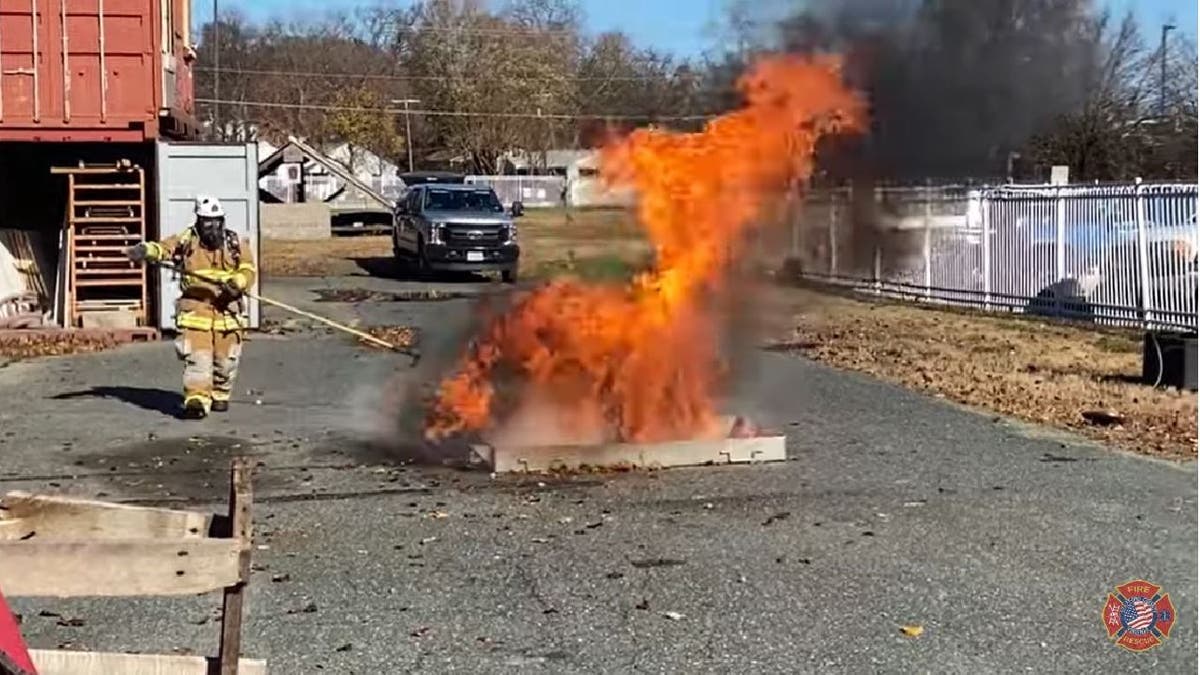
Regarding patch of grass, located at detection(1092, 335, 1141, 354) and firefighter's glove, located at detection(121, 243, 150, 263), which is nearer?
firefighter's glove, located at detection(121, 243, 150, 263)

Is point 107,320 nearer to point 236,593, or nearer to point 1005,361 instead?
point 1005,361

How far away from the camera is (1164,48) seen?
30.2ft

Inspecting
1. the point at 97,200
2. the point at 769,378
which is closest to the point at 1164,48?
the point at 769,378

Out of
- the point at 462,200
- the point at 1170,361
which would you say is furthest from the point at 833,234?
the point at 462,200

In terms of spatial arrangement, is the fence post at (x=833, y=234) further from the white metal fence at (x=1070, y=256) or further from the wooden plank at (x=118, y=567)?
the wooden plank at (x=118, y=567)

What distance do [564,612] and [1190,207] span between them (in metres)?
13.8

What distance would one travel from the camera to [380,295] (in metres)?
25.8

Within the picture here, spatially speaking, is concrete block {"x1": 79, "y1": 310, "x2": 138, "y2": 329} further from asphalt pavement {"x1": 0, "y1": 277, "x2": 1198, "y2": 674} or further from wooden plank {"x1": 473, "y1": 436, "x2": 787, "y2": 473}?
wooden plank {"x1": 473, "y1": 436, "x2": 787, "y2": 473}

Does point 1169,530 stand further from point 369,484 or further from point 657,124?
point 369,484

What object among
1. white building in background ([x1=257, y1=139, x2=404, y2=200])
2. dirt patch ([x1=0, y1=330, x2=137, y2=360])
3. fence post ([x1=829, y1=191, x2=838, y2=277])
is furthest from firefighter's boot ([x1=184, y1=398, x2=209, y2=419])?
white building in background ([x1=257, y1=139, x2=404, y2=200])

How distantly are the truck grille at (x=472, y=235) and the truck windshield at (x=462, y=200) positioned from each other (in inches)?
35.6

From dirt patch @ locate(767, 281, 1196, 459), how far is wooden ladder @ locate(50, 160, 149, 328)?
8775 mm

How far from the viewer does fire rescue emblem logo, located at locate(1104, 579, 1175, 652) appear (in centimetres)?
580

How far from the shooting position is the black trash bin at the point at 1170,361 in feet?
42.1
